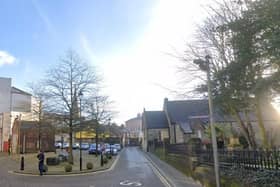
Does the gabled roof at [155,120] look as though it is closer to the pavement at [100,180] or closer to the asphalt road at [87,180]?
the pavement at [100,180]

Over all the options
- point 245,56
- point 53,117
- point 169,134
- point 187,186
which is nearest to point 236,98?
point 245,56

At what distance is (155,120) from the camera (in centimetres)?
6359

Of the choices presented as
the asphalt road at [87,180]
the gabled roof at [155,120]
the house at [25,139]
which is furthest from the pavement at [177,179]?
the gabled roof at [155,120]

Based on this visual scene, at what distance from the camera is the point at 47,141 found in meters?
56.5

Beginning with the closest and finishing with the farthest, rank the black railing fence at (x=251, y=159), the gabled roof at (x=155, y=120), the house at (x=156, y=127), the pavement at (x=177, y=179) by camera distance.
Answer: the black railing fence at (x=251, y=159) < the pavement at (x=177, y=179) < the house at (x=156, y=127) < the gabled roof at (x=155, y=120)

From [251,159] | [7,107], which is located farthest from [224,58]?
[7,107]

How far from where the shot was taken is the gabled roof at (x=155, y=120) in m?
61.6

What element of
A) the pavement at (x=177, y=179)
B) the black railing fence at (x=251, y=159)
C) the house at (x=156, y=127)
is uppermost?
the house at (x=156, y=127)

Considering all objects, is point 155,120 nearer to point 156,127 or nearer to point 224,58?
point 156,127

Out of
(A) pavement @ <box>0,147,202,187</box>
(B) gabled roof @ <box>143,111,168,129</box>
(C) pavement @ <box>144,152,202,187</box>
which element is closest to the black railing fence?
(C) pavement @ <box>144,152,202,187</box>

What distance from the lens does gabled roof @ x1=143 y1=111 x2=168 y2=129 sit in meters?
61.6

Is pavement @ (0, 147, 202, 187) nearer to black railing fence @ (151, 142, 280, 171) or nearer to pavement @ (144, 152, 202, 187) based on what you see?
pavement @ (144, 152, 202, 187)

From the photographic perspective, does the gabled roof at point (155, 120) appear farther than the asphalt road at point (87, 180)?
Yes

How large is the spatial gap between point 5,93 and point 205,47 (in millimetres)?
54182
